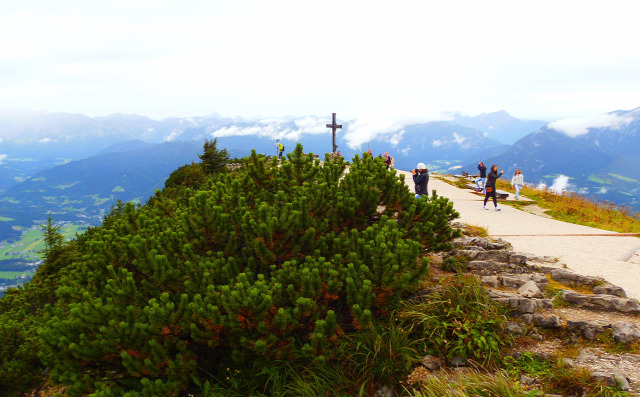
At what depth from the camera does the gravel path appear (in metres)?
8.19

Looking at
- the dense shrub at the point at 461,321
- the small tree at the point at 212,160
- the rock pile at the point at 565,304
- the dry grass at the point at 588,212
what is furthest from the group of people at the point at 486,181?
the small tree at the point at 212,160

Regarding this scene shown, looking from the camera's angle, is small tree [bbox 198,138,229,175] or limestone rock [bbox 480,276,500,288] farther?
small tree [bbox 198,138,229,175]

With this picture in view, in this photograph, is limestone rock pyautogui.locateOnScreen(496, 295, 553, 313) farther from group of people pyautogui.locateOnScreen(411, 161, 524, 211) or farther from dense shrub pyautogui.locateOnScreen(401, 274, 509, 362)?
group of people pyautogui.locateOnScreen(411, 161, 524, 211)

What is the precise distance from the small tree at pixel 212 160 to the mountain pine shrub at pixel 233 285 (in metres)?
20.0

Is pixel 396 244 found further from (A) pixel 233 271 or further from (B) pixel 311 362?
(A) pixel 233 271

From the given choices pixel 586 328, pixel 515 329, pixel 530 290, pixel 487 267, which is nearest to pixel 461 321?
pixel 515 329

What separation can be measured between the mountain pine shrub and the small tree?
65.7 ft

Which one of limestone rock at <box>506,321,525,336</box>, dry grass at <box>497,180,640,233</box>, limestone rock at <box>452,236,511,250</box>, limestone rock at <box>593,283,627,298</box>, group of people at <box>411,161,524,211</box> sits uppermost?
group of people at <box>411,161,524,211</box>

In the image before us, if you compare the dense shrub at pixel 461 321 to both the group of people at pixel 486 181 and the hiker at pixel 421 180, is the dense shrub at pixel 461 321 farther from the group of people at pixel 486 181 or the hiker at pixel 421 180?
the hiker at pixel 421 180

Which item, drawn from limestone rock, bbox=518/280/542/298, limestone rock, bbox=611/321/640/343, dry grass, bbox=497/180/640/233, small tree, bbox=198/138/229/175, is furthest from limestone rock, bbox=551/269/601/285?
small tree, bbox=198/138/229/175

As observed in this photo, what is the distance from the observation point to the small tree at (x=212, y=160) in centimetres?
2583

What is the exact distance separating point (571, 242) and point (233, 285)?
10791 mm

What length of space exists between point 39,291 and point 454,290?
619 inches

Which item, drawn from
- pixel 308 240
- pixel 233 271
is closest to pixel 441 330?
pixel 308 240
